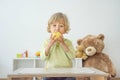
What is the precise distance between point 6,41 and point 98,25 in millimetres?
1161

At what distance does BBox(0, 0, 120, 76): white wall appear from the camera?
2.67 metres

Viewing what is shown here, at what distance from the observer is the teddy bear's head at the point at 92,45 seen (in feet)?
7.93

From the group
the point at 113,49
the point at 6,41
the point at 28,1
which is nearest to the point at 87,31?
the point at 113,49

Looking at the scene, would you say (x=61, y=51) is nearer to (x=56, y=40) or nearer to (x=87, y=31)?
(x=56, y=40)

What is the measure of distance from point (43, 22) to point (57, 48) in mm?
1400

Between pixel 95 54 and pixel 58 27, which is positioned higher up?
pixel 58 27

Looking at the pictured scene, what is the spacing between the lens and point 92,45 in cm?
245

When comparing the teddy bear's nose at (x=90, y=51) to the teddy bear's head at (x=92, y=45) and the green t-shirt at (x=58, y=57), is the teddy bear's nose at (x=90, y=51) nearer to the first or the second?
the teddy bear's head at (x=92, y=45)

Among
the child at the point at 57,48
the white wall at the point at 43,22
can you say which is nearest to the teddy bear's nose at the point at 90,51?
the white wall at the point at 43,22

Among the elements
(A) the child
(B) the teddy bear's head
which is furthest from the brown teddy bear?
(A) the child

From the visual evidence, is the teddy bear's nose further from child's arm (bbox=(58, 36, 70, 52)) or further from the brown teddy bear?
child's arm (bbox=(58, 36, 70, 52))

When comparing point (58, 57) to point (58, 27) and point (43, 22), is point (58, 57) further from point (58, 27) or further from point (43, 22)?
point (43, 22)

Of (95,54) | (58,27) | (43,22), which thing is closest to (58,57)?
(58,27)

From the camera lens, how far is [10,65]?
8.75 ft
